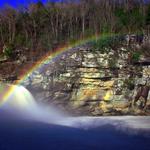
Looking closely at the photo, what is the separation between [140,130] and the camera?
86.1 ft

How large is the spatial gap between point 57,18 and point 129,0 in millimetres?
10215

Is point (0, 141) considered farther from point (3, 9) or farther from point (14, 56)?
point (3, 9)

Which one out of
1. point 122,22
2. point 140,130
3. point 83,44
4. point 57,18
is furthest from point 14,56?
point 140,130

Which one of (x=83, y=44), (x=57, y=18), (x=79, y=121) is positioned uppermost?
(x=57, y=18)

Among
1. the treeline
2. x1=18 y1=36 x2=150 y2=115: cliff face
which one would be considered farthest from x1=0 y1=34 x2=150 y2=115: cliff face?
the treeline

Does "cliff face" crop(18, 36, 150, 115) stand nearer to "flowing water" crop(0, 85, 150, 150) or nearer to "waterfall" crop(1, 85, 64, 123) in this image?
"waterfall" crop(1, 85, 64, 123)

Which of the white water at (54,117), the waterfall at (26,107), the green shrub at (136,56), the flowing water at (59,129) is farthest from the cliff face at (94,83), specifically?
the flowing water at (59,129)

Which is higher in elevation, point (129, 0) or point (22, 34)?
point (129, 0)

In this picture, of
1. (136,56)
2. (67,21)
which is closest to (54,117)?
(136,56)

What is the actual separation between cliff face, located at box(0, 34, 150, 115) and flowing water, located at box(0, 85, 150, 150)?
1.21 metres

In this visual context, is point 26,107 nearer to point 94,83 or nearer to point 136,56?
point 94,83

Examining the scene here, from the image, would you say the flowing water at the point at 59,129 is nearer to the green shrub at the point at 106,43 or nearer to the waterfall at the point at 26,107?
the waterfall at the point at 26,107

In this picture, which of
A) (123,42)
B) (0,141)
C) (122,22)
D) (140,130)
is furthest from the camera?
(122,22)

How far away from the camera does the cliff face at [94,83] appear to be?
3353cm
